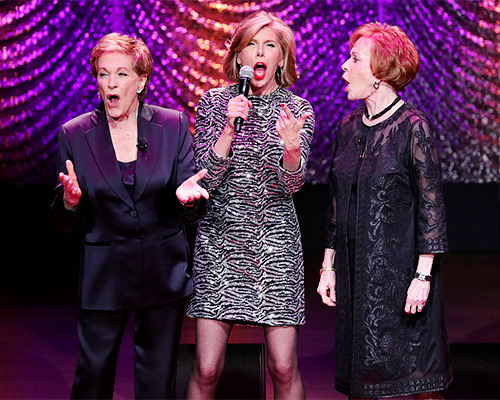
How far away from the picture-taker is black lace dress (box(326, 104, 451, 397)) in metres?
2.51

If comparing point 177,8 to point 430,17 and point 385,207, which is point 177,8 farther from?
point 385,207

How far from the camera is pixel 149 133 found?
2424 millimetres

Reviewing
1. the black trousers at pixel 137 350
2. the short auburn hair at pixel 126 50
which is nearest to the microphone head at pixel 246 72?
the short auburn hair at pixel 126 50

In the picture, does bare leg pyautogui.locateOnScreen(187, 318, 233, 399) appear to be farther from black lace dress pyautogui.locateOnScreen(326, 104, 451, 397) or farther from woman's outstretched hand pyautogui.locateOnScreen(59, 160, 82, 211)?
woman's outstretched hand pyautogui.locateOnScreen(59, 160, 82, 211)

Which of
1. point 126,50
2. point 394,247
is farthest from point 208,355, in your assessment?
point 126,50

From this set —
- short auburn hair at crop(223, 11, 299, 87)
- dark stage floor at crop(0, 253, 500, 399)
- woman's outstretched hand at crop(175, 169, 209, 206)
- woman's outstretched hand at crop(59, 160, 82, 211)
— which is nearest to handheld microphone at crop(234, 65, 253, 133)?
short auburn hair at crop(223, 11, 299, 87)

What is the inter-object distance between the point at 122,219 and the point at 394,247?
0.88 meters

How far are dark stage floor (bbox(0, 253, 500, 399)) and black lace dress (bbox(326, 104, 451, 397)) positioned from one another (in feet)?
2.89

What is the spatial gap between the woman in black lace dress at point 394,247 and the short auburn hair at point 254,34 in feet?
0.84

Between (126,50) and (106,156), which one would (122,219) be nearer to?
(106,156)

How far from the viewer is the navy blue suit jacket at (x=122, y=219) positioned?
92.4 inches

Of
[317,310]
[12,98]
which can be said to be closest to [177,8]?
[12,98]

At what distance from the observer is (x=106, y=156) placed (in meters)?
2.37

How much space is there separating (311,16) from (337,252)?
3897 millimetres
